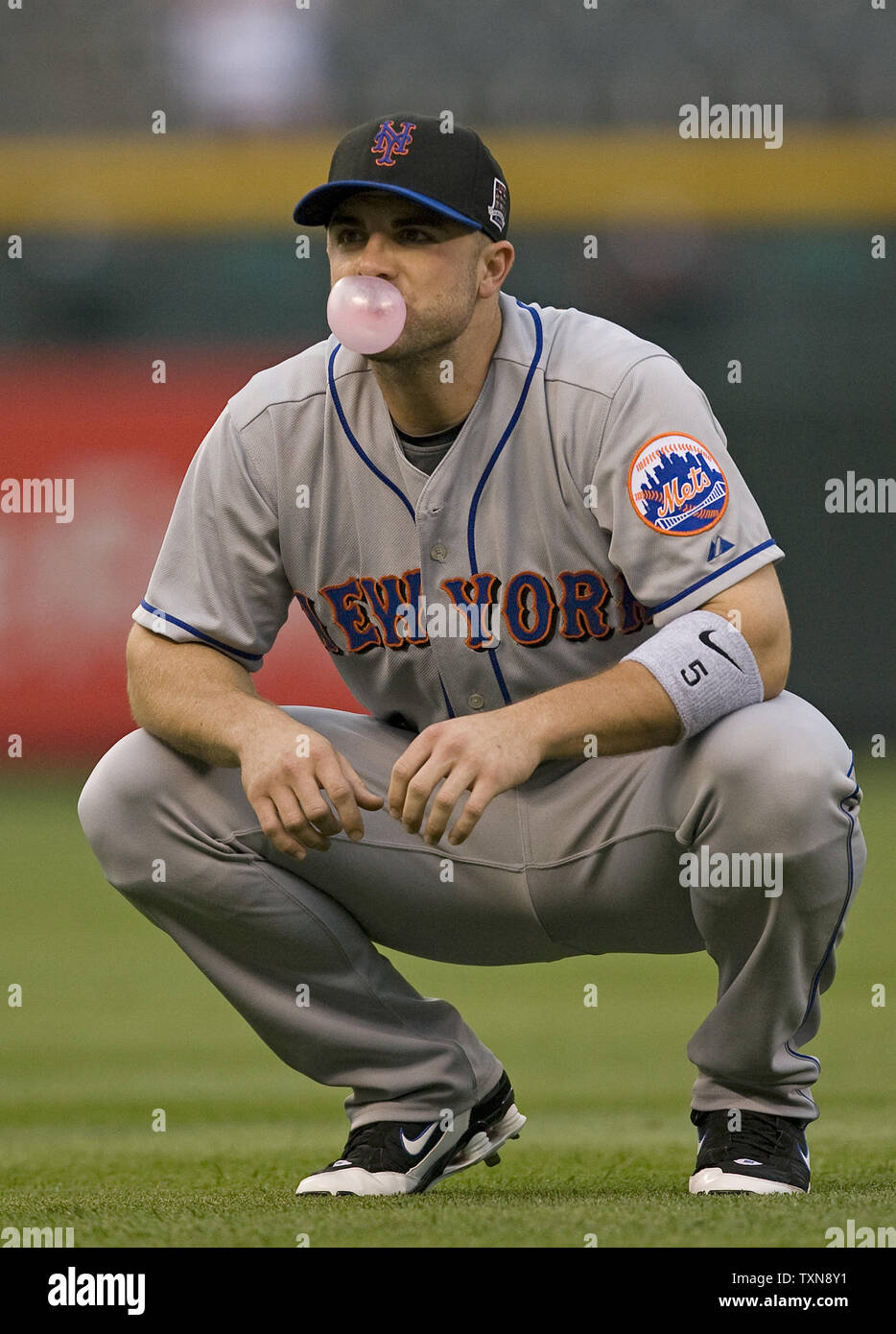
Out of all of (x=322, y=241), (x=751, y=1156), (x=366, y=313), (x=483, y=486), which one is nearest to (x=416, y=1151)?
(x=751, y=1156)

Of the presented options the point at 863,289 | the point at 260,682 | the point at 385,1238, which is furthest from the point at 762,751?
the point at 863,289

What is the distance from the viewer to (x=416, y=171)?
240 centimetres

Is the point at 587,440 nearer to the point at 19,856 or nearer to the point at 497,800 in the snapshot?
the point at 497,800

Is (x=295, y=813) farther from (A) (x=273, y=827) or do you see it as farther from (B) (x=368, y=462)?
(B) (x=368, y=462)

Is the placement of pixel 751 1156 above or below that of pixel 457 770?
below

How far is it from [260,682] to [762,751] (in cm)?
661

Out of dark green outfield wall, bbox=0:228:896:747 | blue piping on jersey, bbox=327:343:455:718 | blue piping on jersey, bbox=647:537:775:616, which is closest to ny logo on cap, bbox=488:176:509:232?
blue piping on jersey, bbox=327:343:455:718

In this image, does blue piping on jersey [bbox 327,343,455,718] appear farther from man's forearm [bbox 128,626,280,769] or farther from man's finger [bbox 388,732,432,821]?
man's finger [bbox 388,732,432,821]

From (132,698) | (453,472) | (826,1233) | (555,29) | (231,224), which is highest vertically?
(555,29)

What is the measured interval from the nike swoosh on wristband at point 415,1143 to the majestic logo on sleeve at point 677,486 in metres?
0.87

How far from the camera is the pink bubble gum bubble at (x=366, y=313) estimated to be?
239 cm

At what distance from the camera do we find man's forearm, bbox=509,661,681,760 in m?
2.24

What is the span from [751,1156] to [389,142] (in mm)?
1382

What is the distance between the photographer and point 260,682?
8.71 m
